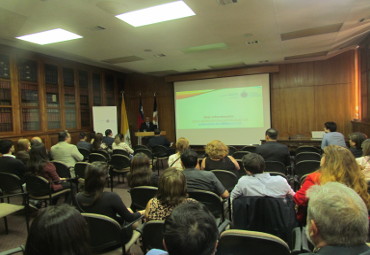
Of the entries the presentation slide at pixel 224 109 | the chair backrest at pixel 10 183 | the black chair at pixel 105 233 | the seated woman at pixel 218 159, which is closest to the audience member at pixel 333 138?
the seated woman at pixel 218 159

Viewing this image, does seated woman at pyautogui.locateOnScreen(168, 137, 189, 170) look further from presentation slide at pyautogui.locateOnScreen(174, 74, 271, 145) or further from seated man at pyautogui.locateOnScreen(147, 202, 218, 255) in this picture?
presentation slide at pyautogui.locateOnScreen(174, 74, 271, 145)

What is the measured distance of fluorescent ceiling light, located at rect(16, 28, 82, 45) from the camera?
497 cm

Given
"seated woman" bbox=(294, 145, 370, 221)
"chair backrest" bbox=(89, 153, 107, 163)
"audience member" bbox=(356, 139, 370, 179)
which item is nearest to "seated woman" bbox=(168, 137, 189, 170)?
"chair backrest" bbox=(89, 153, 107, 163)

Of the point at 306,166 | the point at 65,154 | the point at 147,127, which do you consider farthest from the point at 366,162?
the point at 147,127

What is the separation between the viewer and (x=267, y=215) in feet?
6.61

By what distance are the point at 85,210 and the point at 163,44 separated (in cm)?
472

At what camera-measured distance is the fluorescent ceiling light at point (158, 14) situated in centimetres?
391

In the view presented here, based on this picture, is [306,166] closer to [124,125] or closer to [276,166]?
[276,166]

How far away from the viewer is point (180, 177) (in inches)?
80.0

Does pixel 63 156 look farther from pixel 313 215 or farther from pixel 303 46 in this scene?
pixel 303 46

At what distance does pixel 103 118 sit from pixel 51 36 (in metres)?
3.94

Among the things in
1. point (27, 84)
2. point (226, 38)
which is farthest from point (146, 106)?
point (226, 38)

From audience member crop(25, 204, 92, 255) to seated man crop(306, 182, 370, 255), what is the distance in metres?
1.00

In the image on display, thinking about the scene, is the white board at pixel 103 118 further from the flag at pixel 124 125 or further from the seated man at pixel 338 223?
the seated man at pixel 338 223
